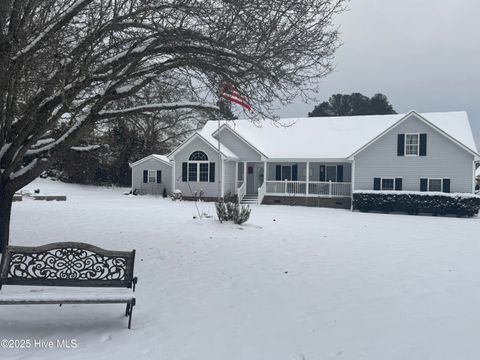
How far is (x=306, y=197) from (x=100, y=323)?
2217 centimetres

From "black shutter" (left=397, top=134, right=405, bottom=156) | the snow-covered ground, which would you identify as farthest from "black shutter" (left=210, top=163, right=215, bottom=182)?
→ the snow-covered ground

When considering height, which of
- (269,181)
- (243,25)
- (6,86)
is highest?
(243,25)

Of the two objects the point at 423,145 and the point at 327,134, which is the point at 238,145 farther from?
the point at 423,145

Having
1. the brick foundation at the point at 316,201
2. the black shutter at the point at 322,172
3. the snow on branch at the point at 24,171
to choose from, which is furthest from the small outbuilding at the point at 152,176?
the snow on branch at the point at 24,171

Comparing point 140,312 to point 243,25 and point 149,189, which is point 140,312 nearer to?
point 243,25

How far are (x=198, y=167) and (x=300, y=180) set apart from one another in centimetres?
757

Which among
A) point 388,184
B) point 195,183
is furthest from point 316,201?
point 195,183

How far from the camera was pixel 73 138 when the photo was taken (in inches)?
300

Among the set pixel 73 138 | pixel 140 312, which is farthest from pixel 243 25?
pixel 140 312

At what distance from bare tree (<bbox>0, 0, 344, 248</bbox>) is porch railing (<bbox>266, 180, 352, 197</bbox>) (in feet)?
60.9

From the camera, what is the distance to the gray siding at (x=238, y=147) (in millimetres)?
27953

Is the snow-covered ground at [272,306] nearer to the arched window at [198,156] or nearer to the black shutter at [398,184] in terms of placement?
the black shutter at [398,184]

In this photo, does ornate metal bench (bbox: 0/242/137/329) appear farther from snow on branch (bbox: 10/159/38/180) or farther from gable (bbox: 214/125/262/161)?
gable (bbox: 214/125/262/161)

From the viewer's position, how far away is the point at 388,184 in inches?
953
